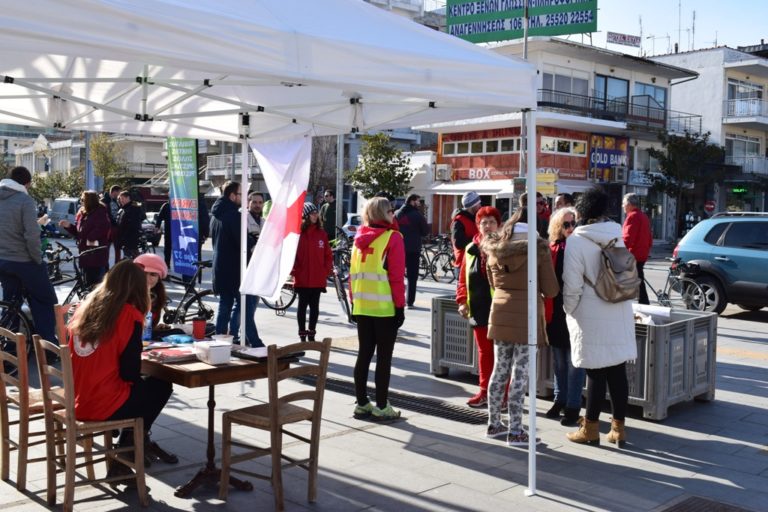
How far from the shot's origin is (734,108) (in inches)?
1857

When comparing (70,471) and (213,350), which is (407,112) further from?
(70,471)

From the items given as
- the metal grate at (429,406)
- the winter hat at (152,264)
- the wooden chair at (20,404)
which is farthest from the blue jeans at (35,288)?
the winter hat at (152,264)

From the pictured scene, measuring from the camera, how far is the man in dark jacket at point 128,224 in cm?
1321

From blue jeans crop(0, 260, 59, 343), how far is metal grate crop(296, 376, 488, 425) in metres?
2.62

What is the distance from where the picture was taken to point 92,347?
4566 mm

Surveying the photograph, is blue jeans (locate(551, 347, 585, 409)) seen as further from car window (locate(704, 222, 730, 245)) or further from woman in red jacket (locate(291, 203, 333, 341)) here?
car window (locate(704, 222, 730, 245))

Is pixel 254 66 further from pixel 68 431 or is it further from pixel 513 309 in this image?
pixel 513 309

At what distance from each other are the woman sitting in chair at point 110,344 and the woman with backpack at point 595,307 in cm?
308

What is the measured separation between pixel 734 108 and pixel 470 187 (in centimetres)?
1848

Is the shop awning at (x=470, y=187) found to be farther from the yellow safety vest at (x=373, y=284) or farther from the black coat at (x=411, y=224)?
the yellow safety vest at (x=373, y=284)

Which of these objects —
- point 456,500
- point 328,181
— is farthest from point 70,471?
point 328,181

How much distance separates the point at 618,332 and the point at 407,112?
8.65 ft

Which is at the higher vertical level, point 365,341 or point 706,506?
point 365,341

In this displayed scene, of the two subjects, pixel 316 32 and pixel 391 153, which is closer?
pixel 316 32
